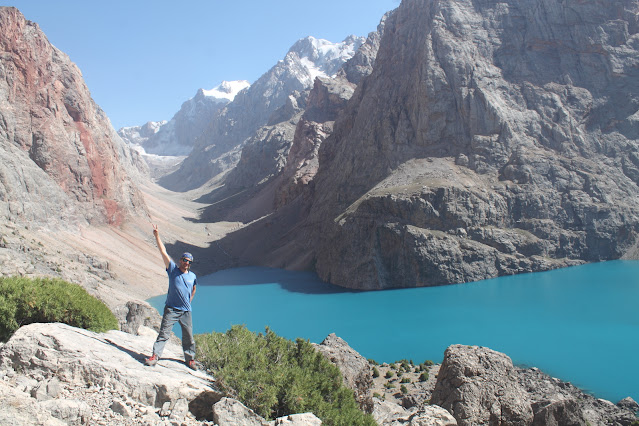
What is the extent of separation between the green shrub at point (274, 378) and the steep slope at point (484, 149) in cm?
5156

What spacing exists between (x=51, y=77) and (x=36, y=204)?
24.1 m

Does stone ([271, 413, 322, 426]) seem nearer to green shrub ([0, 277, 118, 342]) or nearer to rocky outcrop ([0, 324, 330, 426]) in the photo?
rocky outcrop ([0, 324, 330, 426])

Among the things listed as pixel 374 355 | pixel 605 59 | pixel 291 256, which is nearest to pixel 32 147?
pixel 291 256

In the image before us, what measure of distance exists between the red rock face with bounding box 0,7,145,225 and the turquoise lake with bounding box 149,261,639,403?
2075 cm

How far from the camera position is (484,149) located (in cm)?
7481

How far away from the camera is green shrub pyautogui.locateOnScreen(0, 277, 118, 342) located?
35.6ft

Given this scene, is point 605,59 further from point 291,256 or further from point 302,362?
point 302,362

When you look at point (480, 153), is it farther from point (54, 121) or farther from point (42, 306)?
point (42, 306)

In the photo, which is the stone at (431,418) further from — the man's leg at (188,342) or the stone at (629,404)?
the stone at (629,404)

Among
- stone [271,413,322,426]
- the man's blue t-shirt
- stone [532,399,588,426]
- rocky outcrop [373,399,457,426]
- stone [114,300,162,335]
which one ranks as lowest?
stone [114,300,162,335]

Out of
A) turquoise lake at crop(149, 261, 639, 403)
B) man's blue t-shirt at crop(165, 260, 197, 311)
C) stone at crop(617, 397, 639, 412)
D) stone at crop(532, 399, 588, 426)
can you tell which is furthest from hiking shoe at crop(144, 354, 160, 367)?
turquoise lake at crop(149, 261, 639, 403)

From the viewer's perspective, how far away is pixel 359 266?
216ft

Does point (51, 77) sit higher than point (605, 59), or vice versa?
point (605, 59)

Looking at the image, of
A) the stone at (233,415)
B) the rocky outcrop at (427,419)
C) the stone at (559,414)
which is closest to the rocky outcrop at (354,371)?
the rocky outcrop at (427,419)
